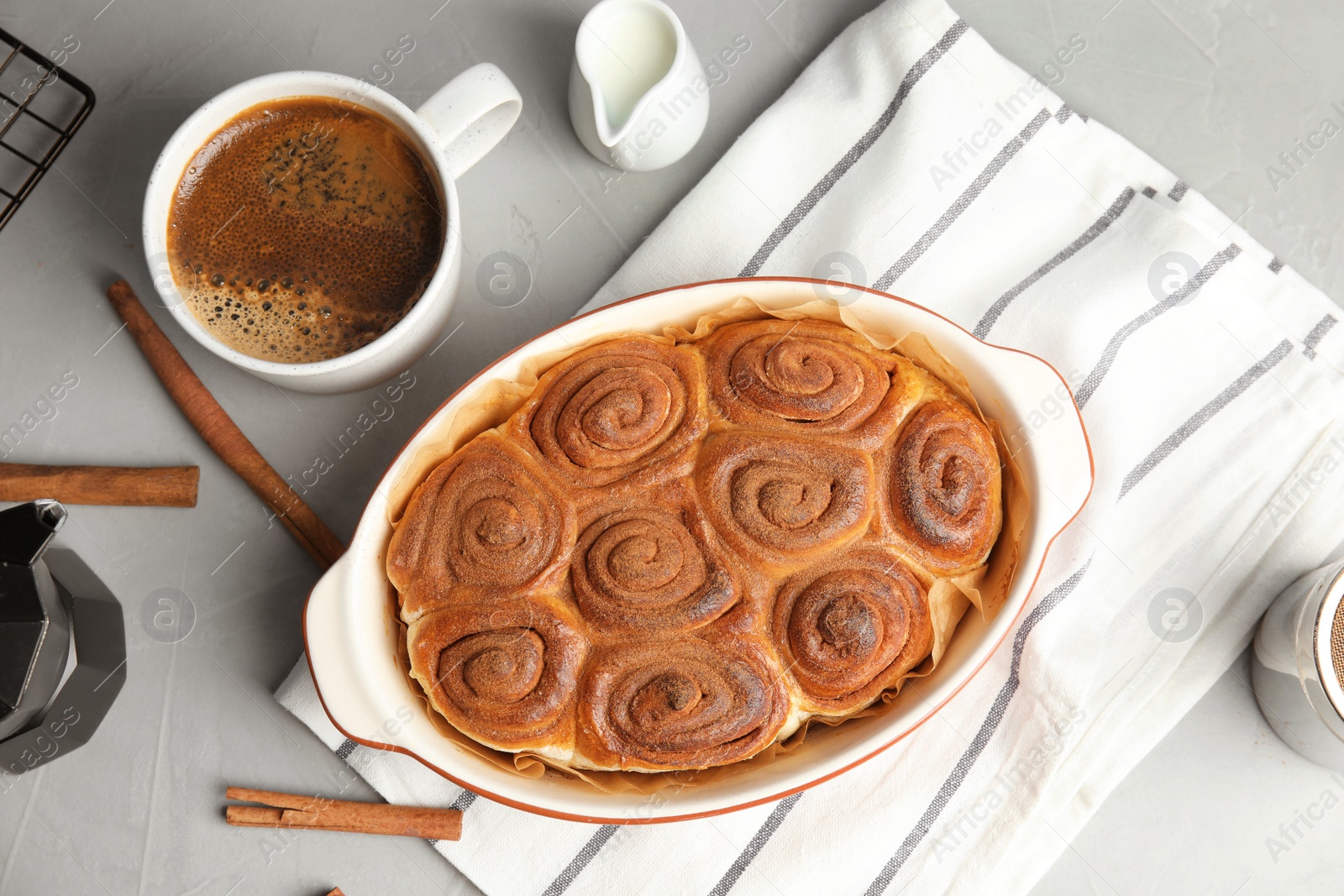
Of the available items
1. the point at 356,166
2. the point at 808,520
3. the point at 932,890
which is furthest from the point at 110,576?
the point at 932,890

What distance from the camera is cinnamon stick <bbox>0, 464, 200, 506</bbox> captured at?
1.60 m

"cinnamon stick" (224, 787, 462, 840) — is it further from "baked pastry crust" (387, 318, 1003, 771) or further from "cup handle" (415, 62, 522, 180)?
"cup handle" (415, 62, 522, 180)

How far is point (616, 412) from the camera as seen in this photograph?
1.28 metres

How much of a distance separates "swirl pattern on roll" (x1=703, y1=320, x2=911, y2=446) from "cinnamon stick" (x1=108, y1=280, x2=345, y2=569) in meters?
0.75

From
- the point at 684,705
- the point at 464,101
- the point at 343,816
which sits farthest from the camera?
the point at 343,816

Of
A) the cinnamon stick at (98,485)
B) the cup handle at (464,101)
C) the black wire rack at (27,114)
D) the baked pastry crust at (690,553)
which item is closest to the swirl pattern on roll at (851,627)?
the baked pastry crust at (690,553)

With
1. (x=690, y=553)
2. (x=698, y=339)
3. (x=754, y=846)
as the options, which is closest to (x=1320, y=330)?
(x=698, y=339)

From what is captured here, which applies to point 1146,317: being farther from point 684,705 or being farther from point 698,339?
point 684,705

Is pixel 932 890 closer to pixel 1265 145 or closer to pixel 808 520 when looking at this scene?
pixel 808 520

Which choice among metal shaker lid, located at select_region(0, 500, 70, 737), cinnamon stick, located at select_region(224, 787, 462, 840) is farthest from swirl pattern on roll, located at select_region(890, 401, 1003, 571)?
metal shaker lid, located at select_region(0, 500, 70, 737)

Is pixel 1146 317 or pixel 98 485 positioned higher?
pixel 1146 317

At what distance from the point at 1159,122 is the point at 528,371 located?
1.31 m

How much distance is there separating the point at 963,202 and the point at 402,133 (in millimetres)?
948

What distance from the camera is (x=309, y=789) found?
1594 mm
